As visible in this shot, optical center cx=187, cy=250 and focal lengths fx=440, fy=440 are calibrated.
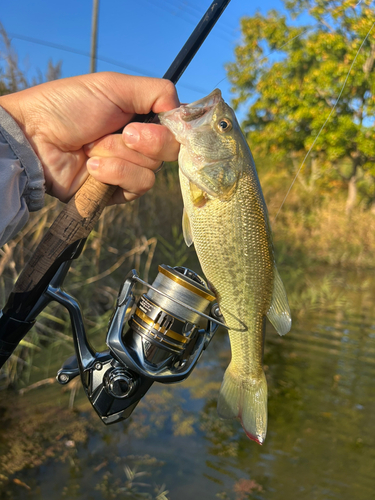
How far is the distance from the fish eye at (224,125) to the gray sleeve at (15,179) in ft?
2.28

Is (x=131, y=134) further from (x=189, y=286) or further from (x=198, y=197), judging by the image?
(x=189, y=286)

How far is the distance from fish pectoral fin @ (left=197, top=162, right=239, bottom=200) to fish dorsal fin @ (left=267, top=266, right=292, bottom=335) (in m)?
0.35

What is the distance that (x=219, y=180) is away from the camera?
1595mm

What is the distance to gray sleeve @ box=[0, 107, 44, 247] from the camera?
1480 millimetres

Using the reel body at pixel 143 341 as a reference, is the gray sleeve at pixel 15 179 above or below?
above

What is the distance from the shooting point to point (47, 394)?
3.55 meters

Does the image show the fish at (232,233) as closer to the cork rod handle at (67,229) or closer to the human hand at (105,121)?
the human hand at (105,121)

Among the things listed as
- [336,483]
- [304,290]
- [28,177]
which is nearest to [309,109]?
[304,290]

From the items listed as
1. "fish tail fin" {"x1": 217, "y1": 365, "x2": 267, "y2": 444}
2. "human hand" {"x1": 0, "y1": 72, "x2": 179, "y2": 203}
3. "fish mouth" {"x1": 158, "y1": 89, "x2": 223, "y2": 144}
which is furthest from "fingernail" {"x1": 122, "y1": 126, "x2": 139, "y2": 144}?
A: "fish tail fin" {"x1": 217, "y1": 365, "x2": 267, "y2": 444}

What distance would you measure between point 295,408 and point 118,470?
1816 millimetres

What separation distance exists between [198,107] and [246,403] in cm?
113

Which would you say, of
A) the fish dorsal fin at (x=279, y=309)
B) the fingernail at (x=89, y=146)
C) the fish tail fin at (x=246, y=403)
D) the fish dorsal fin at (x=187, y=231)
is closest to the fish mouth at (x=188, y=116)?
the fish dorsal fin at (x=187, y=231)

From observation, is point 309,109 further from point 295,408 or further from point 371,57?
point 295,408

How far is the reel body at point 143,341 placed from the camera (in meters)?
1.47
